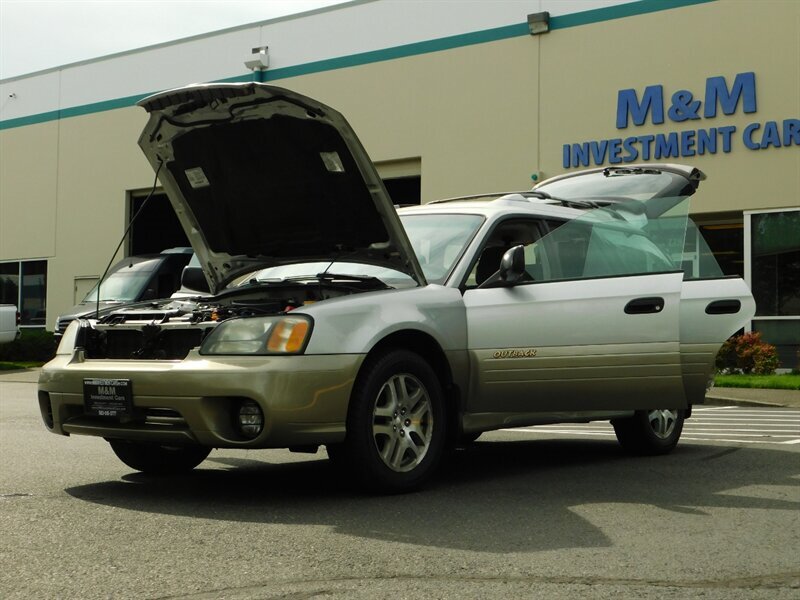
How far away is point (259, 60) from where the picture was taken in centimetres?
2734

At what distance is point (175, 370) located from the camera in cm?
566

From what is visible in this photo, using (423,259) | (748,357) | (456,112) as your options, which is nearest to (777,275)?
(748,357)

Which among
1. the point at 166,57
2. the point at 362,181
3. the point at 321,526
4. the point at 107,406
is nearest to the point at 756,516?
the point at 321,526

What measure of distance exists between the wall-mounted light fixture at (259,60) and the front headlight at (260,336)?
2255cm

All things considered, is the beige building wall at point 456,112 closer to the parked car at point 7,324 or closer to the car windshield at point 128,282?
the car windshield at point 128,282

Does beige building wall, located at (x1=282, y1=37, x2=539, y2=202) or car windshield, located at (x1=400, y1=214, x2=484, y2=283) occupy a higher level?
beige building wall, located at (x1=282, y1=37, x2=539, y2=202)

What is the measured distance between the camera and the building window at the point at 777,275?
19812mm

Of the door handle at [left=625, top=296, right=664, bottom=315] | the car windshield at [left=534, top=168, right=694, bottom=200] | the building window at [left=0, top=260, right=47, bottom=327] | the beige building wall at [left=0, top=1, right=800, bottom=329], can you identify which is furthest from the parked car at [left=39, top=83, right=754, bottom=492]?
the building window at [left=0, top=260, right=47, bottom=327]

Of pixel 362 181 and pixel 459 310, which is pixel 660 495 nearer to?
pixel 459 310

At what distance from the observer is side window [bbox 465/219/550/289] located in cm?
685

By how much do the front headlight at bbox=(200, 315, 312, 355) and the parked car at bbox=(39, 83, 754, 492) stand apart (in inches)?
0.4

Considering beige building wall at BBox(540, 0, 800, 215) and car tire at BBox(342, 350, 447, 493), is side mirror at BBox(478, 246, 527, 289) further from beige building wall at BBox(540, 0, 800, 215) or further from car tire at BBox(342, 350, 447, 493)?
beige building wall at BBox(540, 0, 800, 215)

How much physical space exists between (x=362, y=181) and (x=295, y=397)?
1.32 metres

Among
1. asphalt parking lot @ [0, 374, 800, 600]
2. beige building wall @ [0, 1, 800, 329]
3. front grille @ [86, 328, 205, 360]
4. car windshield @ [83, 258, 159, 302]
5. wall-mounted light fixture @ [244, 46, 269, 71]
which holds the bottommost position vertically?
asphalt parking lot @ [0, 374, 800, 600]
